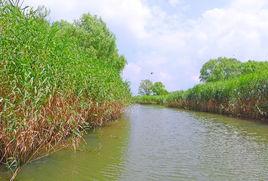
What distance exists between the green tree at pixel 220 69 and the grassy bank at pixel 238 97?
40.3 metres

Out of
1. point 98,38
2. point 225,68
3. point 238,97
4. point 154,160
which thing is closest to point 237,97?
point 238,97

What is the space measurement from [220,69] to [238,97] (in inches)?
2256

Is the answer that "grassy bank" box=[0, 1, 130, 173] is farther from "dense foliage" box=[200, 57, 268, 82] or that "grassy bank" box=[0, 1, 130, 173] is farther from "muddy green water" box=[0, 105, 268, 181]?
"dense foliage" box=[200, 57, 268, 82]

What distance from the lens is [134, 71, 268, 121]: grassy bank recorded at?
2316 cm

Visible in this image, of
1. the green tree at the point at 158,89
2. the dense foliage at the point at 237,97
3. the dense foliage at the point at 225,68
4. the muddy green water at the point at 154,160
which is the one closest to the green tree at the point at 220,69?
the dense foliage at the point at 225,68

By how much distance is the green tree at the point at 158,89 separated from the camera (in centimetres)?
10144

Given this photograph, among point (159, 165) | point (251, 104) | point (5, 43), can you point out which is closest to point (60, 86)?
point (5, 43)

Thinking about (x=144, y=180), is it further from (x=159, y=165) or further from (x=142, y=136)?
(x=142, y=136)

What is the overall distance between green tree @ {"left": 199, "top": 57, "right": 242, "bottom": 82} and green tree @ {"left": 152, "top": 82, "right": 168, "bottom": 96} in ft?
46.6

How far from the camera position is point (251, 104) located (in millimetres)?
24328

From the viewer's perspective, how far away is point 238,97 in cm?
2675

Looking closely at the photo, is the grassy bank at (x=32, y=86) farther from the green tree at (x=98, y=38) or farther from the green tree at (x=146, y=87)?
the green tree at (x=146, y=87)

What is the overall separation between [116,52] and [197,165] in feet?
114

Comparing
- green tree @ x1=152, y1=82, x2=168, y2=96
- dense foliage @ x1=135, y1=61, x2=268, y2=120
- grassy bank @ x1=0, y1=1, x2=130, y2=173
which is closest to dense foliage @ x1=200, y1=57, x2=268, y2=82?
green tree @ x1=152, y1=82, x2=168, y2=96
